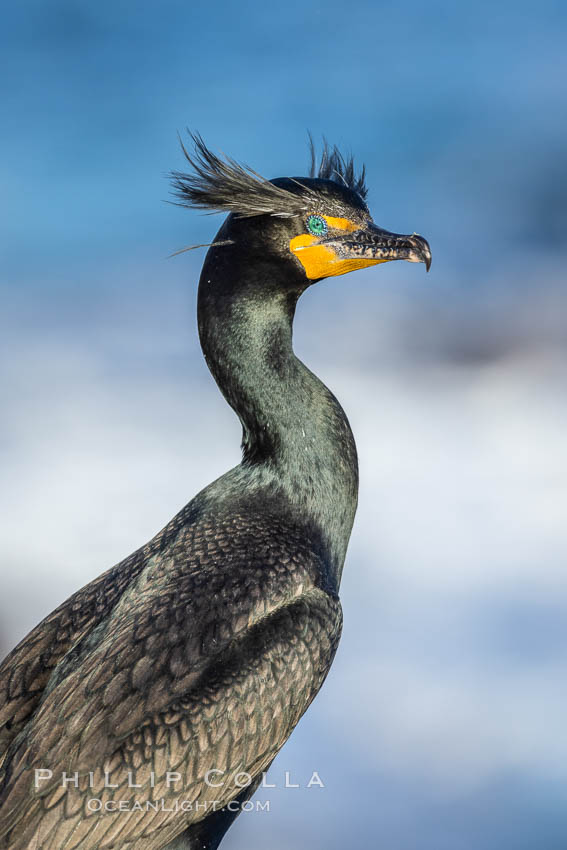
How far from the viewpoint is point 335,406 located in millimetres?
4688

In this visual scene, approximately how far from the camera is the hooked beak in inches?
179

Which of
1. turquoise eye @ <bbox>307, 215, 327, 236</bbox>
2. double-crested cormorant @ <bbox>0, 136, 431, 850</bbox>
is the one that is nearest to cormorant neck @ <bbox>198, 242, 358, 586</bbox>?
double-crested cormorant @ <bbox>0, 136, 431, 850</bbox>

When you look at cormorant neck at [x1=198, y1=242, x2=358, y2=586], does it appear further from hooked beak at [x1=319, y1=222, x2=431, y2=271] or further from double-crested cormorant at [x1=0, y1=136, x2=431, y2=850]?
hooked beak at [x1=319, y1=222, x2=431, y2=271]

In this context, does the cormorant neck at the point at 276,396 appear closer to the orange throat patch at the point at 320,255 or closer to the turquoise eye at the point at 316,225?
the orange throat patch at the point at 320,255

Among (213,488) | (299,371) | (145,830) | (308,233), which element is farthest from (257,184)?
(145,830)

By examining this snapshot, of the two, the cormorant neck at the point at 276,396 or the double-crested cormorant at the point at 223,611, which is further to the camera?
the cormorant neck at the point at 276,396

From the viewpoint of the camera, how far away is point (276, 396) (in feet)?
14.9

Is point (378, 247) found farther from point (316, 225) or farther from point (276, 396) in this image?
point (276, 396)

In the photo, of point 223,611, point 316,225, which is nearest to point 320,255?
point 316,225

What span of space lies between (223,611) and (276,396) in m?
1.03

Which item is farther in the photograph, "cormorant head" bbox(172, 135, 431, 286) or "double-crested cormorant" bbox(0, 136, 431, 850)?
"cormorant head" bbox(172, 135, 431, 286)

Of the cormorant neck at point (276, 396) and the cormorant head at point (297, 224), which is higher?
the cormorant head at point (297, 224)

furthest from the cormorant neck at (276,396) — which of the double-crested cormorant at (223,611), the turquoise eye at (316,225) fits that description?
the turquoise eye at (316,225)

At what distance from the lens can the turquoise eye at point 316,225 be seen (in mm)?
4520
